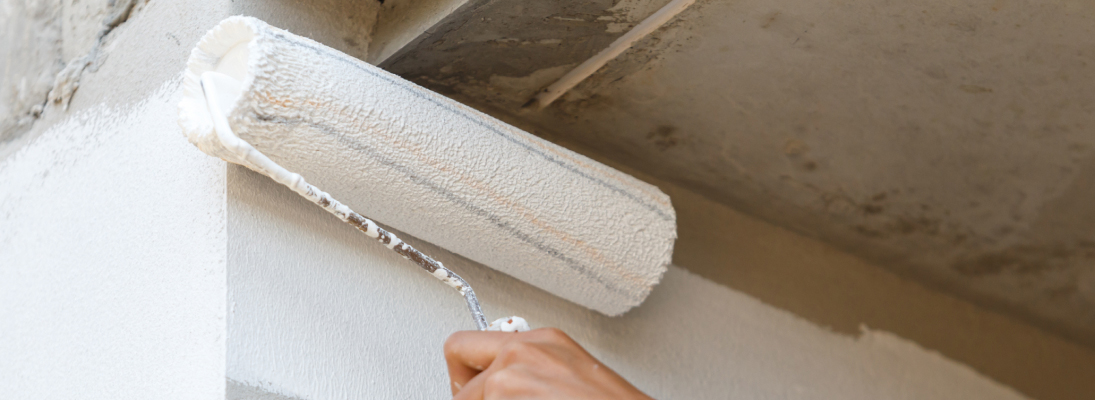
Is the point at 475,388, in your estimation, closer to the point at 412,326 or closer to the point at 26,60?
the point at 412,326

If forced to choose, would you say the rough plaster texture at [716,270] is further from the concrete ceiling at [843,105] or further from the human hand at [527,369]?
the human hand at [527,369]

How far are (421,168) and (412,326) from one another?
19cm

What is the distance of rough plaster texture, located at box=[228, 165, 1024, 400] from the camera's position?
2.54 ft

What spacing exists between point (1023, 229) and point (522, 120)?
883mm

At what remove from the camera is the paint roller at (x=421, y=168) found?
2.42ft

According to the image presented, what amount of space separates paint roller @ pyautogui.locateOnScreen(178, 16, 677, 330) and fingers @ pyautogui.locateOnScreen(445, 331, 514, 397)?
0.05 metres

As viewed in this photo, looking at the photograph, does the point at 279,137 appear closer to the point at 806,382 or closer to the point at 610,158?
the point at 610,158

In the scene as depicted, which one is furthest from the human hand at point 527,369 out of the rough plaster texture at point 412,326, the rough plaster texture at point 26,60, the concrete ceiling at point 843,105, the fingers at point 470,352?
the rough plaster texture at point 26,60

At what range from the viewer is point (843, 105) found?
1.11 m

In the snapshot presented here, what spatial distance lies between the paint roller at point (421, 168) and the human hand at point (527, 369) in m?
0.06

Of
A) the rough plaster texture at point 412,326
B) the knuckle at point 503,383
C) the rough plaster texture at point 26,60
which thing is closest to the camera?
the knuckle at point 503,383

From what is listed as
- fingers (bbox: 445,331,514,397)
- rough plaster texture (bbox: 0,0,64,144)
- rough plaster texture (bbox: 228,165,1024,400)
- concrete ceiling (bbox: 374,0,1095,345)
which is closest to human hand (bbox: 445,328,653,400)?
fingers (bbox: 445,331,514,397)

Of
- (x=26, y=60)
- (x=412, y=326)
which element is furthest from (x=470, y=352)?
(x=26, y=60)

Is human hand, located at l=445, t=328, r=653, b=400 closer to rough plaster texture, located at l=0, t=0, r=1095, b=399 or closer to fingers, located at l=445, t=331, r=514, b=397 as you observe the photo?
fingers, located at l=445, t=331, r=514, b=397
